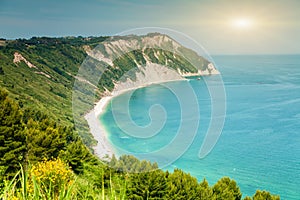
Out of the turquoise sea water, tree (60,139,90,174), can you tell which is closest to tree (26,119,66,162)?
tree (60,139,90,174)

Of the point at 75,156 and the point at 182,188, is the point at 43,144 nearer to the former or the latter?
the point at 75,156

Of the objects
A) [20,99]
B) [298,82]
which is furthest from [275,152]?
[298,82]

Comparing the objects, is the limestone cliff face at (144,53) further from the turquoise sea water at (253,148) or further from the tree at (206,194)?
the turquoise sea water at (253,148)

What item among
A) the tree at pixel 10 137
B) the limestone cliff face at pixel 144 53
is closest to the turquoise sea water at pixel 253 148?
the tree at pixel 10 137

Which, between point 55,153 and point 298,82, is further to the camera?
point 298,82

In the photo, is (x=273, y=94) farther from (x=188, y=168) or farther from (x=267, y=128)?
(x=188, y=168)

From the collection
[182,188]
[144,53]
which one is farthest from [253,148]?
[144,53]
